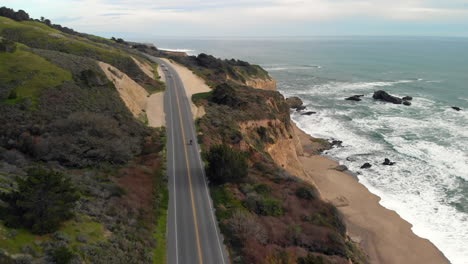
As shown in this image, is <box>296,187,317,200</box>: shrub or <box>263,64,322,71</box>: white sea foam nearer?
<box>296,187,317,200</box>: shrub

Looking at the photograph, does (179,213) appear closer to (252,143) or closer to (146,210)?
(146,210)

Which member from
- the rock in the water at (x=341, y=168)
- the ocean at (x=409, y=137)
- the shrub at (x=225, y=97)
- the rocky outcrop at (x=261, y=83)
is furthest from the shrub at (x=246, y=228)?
the rocky outcrop at (x=261, y=83)

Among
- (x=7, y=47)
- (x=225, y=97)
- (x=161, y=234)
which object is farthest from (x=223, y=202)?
(x=7, y=47)

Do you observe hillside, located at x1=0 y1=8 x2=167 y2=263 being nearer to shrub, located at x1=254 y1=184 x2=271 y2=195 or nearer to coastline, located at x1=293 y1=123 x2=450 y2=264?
shrub, located at x1=254 y1=184 x2=271 y2=195

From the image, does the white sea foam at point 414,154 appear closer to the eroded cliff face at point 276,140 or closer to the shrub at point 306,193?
the eroded cliff face at point 276,140

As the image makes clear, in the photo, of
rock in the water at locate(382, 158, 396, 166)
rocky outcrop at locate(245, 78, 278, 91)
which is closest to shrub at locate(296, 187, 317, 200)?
rock in the water at locate(382, 158, 396, 166)
